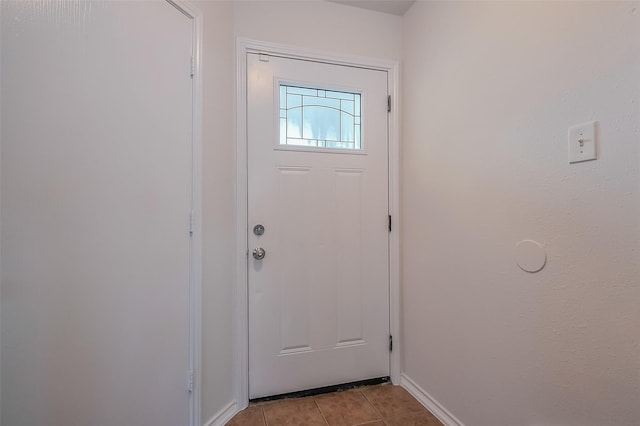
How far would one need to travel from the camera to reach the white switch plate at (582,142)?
2.85 ft

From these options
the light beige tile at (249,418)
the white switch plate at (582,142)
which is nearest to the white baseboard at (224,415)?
the light beige tile at (249,418)

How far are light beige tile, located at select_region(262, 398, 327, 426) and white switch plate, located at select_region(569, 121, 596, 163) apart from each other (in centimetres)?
163

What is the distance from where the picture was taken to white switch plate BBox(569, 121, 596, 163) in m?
0.87

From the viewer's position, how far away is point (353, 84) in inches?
69.7

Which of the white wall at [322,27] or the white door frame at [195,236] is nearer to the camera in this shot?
the white door frame at [195,236]

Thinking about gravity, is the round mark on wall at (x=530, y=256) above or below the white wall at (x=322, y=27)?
below

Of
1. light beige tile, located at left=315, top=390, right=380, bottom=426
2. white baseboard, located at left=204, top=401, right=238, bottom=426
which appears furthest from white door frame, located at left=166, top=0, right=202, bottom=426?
light beige tile, located at left=315, top=390, right=380, bottom=426

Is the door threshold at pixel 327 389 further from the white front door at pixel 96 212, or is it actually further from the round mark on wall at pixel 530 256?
the round mark on wall at pixel 530 256

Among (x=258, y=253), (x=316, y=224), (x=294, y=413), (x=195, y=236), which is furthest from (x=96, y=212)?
(x=294, y=413)

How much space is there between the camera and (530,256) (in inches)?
41.6

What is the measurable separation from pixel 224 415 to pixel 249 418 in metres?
0.13

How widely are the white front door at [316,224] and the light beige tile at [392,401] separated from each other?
92 millimetres

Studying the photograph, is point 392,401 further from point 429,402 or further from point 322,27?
point 322,27

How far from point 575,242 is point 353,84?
4.62 feet
